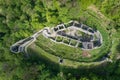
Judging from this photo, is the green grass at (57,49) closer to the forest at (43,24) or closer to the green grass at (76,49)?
the green grass at (76,49)

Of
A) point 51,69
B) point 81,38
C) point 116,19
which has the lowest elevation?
point 51,69

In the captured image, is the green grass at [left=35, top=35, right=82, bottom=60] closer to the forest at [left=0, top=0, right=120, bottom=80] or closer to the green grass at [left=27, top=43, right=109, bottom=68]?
the green grass at [left=27, top=43, right=109, bottom=68]

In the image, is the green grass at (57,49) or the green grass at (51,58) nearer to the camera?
the green grass at (51,58)

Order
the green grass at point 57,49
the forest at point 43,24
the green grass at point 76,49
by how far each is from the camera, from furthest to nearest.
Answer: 1. the green grass at point 57,49
2. the green grass at point 76,49
3. the forest at point 43,24

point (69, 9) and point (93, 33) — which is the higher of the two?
point (69, 9)

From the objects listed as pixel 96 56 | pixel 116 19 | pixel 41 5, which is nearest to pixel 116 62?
pixel 96 56

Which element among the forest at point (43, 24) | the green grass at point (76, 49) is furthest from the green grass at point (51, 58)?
the forest at point (43, 24)

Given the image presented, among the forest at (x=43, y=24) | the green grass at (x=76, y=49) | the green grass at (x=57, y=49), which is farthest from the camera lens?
the green grass at (x=57, y=49)

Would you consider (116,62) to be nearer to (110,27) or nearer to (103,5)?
(110,27)
